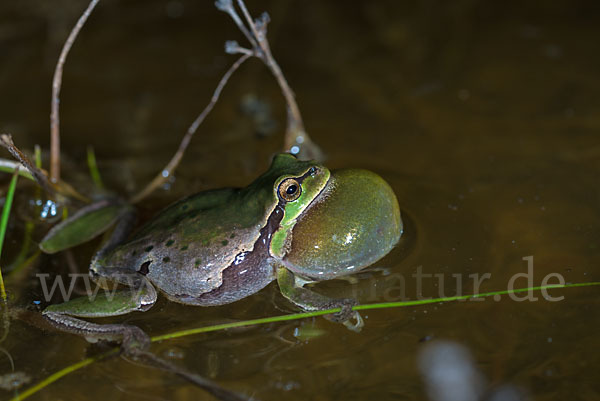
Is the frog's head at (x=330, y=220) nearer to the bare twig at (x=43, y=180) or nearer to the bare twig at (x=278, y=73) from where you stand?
the bare twig at (x=278, y=73)

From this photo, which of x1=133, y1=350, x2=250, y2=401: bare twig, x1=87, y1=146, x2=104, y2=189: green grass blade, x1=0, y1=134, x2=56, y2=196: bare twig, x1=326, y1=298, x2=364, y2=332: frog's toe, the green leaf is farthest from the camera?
x1=87, y1=146, x2=104, y2=189: green grass blade

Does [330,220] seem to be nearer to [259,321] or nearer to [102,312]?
[259,321]

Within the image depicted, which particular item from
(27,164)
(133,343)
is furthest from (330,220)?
(27,164)

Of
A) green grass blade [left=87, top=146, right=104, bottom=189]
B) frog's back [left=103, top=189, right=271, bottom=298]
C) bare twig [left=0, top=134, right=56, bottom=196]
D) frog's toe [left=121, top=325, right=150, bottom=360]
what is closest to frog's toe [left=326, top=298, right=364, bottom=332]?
frog's back [left=103, top=189, right=271, bottom=298]

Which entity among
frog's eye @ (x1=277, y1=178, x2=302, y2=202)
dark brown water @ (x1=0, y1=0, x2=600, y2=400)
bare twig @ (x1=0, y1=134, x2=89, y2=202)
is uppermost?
bare twig @ (x1=0, y1=134, x2=89, y2=202)

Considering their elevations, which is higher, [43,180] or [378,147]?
[43,180]

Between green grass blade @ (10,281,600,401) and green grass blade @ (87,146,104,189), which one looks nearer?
green grass blade @ (10,281,600,401)

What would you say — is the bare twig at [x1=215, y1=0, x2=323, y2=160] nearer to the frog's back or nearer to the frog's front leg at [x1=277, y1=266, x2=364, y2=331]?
the frog's back

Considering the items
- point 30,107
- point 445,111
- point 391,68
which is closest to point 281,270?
point 445,111
